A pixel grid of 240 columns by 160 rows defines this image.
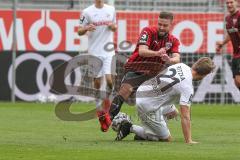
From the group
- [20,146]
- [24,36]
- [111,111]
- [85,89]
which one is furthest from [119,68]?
[20,146]

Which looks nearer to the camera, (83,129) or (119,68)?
(83,129)

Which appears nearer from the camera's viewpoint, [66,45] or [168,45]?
[168,45]

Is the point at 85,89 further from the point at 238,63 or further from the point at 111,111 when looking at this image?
the point at 111,111

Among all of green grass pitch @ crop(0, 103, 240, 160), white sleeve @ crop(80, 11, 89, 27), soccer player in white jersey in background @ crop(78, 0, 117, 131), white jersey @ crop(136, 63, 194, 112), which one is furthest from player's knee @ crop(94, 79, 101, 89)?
white jersey @ crop(136, 63, 194, 112)

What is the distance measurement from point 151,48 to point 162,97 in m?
0.79

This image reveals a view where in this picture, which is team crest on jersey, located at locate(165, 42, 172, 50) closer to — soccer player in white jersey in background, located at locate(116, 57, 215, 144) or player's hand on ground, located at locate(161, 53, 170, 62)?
player's hand on ground, located at locate(161, 53, 170, 62)

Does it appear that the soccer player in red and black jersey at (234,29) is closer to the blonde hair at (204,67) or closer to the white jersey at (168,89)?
the white jersey at (168,89)

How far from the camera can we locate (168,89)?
12.1m

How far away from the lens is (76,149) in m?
10.7

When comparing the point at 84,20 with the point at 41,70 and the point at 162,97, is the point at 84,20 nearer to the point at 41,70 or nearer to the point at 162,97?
the point at 41,70

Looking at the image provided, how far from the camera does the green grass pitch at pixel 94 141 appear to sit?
10.0 m

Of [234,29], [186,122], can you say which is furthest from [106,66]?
[186,122]

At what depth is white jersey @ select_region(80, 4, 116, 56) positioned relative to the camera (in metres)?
18.2

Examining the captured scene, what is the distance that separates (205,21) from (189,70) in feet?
37.5
